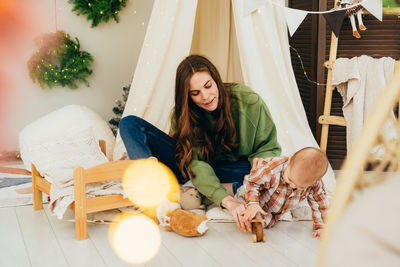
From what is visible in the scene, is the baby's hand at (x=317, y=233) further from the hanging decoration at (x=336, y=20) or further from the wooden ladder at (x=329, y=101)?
the hanging decoration at (x=336, y=20)

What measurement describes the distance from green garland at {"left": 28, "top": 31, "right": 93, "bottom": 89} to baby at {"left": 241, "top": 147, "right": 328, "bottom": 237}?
2188mm

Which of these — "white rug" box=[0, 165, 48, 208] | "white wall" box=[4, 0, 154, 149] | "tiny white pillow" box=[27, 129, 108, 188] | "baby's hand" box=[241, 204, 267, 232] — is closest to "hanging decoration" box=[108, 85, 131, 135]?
"white wall" box=[4, 0, 154, 149]

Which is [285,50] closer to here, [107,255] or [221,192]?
[221,192]

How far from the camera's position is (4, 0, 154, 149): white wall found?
12.4 feet

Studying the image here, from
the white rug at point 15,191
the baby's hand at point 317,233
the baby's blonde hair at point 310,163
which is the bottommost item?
the white rug at point 15,191

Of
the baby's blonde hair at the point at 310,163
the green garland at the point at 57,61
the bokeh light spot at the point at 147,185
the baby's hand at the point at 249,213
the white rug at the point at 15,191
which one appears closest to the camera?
the baby's blonde hair at the point at 310,163

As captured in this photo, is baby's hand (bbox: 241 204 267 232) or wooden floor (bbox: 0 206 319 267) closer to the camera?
wooden floor (bbox: 0 206 319 267)

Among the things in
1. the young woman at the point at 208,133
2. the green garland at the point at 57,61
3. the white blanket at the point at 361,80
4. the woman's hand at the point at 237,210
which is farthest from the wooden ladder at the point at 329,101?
the green garland at the point at 57,61

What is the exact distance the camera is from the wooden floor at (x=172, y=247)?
1805mm

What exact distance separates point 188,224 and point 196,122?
515 millimetres

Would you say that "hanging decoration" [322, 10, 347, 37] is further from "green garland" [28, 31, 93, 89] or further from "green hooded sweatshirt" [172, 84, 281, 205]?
"green garland" [28, 31, 93, 89]

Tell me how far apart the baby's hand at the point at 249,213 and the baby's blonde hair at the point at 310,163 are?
0.23 meters

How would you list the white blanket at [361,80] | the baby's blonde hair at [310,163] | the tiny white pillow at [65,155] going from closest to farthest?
the baby's blonde hair at [310,163]
the tiny white pillow at [65,155]
the white blanket at [361,80]

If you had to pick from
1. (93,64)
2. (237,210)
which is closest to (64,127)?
(93,64)
